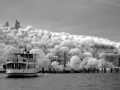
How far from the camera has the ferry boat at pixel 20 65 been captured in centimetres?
8123

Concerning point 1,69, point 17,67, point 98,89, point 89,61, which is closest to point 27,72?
point 17,67

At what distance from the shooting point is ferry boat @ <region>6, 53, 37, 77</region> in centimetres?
8123

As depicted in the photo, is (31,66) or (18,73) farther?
(31,66)

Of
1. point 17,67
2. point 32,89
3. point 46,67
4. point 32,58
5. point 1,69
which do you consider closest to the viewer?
point 32,89

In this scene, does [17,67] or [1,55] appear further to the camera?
[1,55]

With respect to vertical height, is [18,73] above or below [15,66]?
below

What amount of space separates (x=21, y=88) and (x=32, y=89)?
262 cm

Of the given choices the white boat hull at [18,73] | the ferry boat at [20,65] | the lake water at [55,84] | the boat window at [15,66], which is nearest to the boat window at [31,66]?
the ferry boat at [20,65]

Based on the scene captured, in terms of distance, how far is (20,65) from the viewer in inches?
3258

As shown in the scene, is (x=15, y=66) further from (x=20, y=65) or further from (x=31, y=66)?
(x=31, y=66)

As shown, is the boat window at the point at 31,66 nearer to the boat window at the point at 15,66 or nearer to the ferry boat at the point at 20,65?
the ferry boat at the point at 20,65

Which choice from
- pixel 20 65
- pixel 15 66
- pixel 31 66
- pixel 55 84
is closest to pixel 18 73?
pixel 15 66

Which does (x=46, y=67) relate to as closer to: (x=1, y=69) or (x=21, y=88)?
(x=1, y=69)

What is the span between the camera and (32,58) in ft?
292
